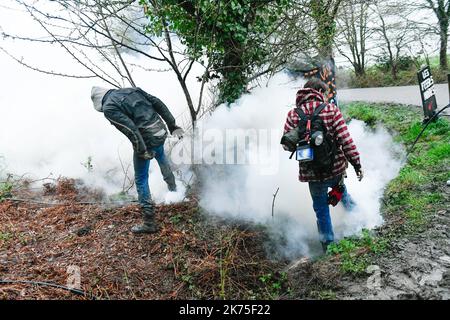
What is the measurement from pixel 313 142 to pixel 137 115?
2226 mm

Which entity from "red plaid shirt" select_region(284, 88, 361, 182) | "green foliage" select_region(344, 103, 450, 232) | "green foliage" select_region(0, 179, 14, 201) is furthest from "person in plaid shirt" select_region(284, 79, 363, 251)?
"green foliage" select_region(0, 179, 14, 201)

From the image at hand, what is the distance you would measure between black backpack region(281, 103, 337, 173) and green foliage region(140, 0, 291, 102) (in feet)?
6.94

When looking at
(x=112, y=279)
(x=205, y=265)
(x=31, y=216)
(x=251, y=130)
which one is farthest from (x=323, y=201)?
(x=31, y=216)

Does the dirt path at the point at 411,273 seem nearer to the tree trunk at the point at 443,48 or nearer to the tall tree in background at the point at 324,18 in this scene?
the tall tree in background at the point at 324,18

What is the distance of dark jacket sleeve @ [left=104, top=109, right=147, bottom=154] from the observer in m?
4.11

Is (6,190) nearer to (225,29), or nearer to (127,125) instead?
(127,125)

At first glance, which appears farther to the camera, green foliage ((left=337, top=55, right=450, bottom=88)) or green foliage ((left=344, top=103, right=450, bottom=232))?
green foliage ((left=337, top=55, right=450, bottom=88))

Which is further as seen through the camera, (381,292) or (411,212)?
(411,212)

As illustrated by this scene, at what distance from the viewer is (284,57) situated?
5.94m

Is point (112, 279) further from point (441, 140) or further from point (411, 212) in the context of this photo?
point (441, 140)

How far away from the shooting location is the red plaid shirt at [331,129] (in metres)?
3.55

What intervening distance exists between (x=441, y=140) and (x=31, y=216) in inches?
269

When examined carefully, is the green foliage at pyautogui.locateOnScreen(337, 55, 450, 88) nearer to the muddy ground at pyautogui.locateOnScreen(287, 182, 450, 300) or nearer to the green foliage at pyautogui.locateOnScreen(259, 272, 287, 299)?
the muddy ground at pyautogui.locateOnScreen(287, 182, 450, 300)
